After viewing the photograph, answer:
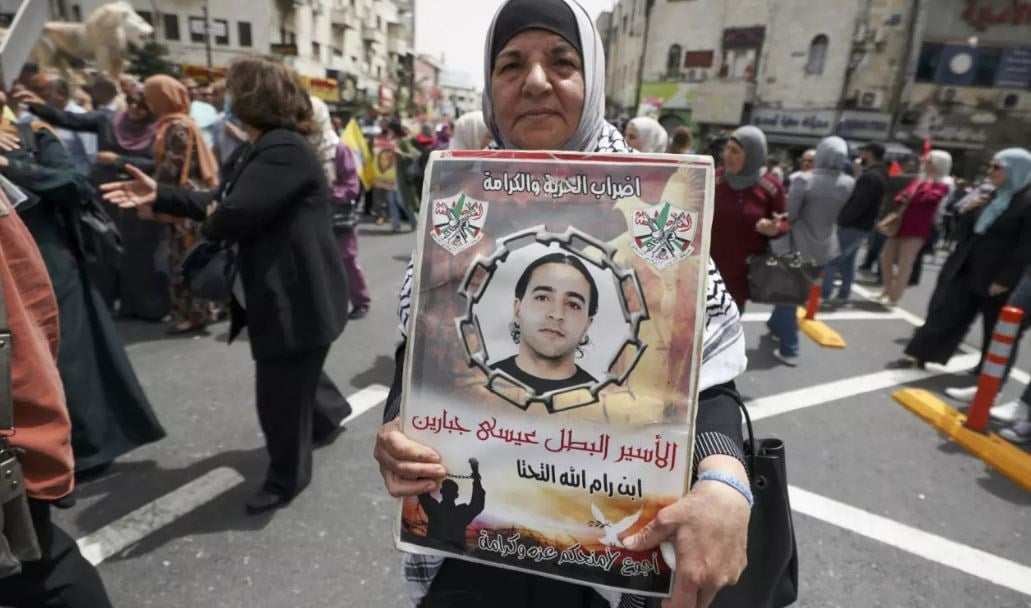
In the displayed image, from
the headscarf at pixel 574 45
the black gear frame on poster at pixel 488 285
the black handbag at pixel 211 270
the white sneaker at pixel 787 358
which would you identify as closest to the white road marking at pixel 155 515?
the black handbag at pixel 211 270

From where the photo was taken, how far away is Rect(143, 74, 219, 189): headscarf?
4020 mm

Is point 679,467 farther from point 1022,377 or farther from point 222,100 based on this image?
point 222,100

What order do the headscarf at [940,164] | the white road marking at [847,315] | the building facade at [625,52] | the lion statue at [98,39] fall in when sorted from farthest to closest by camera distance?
the building facade at [625,52], the lion statue at [98,39], the headscarf at [940,164], the white road marking at [847,315]

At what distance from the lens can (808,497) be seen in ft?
10.0

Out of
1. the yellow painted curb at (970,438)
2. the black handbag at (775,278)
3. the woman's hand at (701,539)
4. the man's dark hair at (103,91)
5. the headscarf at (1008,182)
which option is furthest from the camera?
the man's dark hair at (103,91)

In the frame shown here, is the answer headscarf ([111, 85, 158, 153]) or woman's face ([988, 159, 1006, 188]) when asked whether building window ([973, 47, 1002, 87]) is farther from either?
headscarf ([111, 85, 158, 153])

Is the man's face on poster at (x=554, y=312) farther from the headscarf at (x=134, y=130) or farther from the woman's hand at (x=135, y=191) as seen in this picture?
the headscarf at (x=134, y=130)

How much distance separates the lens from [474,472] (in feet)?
3.09

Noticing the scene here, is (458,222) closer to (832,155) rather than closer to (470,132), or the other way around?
(470,132)

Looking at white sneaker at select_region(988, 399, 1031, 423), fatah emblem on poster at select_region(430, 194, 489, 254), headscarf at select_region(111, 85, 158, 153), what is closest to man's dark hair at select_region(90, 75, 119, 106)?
headscarf at select_region(111, 85, 158, 153)

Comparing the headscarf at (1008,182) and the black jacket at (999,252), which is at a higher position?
the headscarf at (1008,182)

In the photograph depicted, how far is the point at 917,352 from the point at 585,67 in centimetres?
529

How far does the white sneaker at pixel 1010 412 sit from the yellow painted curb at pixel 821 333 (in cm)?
145

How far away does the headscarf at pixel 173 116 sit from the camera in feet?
13.2
